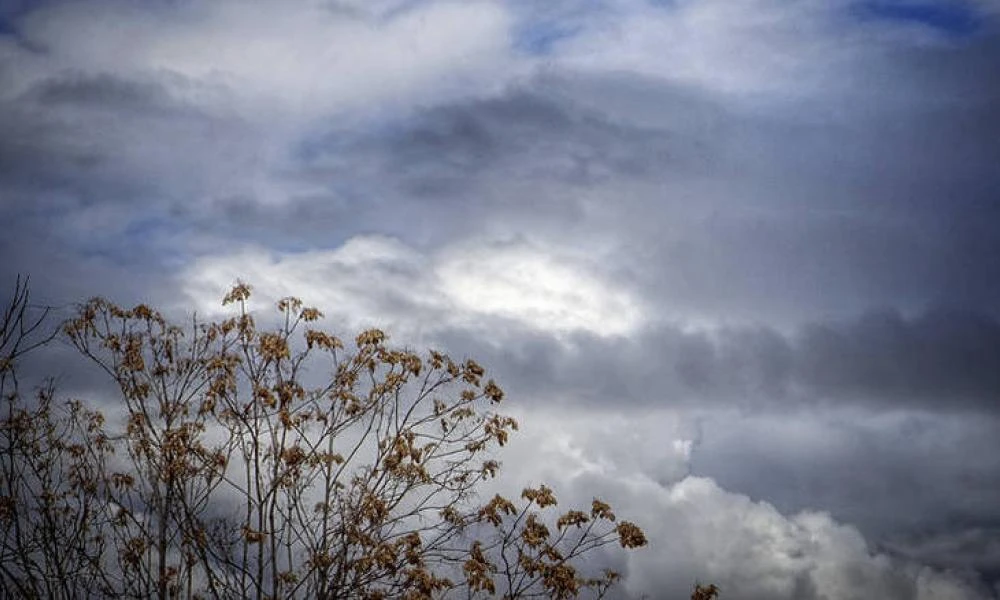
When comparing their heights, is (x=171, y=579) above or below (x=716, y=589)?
below

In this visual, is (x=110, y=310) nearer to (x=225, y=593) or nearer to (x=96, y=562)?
(x=96, y=562)

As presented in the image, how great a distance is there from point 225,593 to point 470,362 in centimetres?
601

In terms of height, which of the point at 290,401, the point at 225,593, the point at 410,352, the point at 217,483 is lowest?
the point at 225,593

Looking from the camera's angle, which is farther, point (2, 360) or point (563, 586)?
point (563, 586)

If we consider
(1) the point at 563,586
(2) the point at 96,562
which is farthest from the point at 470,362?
(2) the point at 96,562

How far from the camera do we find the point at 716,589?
826 inches

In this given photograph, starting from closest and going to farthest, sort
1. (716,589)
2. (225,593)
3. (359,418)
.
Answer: (225,593), (359,418), (716,589)

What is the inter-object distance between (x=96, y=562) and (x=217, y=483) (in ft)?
8.32

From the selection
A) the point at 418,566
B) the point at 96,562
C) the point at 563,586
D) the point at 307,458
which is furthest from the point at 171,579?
the point at 563,586

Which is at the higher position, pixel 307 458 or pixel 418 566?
pixel 307 458

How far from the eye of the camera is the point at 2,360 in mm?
15453

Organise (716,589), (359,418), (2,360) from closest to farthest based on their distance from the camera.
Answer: (2,360) < (359,418) < (716,589)

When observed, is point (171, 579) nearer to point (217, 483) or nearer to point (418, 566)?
point (217, 483)

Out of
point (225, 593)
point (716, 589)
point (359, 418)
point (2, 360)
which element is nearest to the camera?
point (2, 360)
